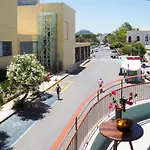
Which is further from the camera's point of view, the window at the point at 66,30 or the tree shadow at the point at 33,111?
the window at the point at 66,30

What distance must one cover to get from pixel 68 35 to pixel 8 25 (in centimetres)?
1419

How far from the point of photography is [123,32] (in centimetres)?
9494

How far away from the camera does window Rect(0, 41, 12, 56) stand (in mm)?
23188

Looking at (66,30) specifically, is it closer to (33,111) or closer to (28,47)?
(28,47)

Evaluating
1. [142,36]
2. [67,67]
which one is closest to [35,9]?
[67,67]

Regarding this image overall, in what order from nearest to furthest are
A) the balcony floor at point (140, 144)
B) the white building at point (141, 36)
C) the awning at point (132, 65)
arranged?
the balcony floor at point (140, 144), the awning at point (132, 65), the white building at point (141, 36)

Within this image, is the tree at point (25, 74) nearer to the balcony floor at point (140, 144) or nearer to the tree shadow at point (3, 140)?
the tree shadow at point (3, 140)

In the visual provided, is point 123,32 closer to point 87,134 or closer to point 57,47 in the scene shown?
point 57,47

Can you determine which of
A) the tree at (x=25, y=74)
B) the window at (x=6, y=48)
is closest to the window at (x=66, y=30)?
the window at (x=6, y=48)

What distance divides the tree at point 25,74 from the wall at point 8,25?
21.9 ft

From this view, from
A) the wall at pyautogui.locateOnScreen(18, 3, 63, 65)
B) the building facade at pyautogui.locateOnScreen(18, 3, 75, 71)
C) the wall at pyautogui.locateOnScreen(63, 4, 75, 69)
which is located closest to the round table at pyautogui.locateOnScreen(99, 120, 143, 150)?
the building facade at pyautogui.locateOnScreen(18, 3, 75, 71)

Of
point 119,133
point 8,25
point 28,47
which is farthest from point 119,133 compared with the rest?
point 28,47

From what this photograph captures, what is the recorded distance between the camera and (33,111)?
16734 mm

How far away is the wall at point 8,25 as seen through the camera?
22.8m
